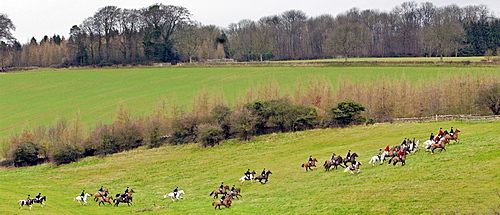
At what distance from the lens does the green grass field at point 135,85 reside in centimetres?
8550

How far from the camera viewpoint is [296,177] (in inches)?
1475

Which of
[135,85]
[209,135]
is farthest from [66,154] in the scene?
[135,85]

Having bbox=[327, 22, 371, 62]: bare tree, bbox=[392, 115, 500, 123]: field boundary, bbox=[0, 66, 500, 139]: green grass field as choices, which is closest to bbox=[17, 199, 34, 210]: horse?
bbox=[0, 66, 500, 139]: green grass field

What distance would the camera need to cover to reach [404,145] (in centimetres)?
3616

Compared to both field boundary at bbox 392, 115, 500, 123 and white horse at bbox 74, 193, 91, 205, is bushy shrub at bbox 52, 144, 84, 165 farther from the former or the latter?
field boundary at bbox 392, 115, 500, 123

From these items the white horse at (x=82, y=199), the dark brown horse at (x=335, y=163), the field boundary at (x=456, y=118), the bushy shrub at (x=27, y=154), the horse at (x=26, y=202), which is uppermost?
the field boundary at (x=456, y=118)

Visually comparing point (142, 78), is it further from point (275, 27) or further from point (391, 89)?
point (275, 27)

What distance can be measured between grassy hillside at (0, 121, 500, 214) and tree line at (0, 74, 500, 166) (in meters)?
2.58

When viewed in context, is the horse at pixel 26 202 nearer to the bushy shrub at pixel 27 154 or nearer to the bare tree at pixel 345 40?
the bushy shrub at pixel 27 154

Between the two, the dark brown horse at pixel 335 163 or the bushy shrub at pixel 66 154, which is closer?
the dark brown horse at pixel 335 163

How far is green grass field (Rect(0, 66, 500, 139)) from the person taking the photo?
85.5 meters

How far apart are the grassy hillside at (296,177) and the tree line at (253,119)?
2583 millimetres

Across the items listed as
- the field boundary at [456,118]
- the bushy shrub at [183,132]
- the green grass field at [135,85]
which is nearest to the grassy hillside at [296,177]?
the field boundary at [456,118]

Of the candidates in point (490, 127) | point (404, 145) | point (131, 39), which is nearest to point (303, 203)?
point (404, 145)
